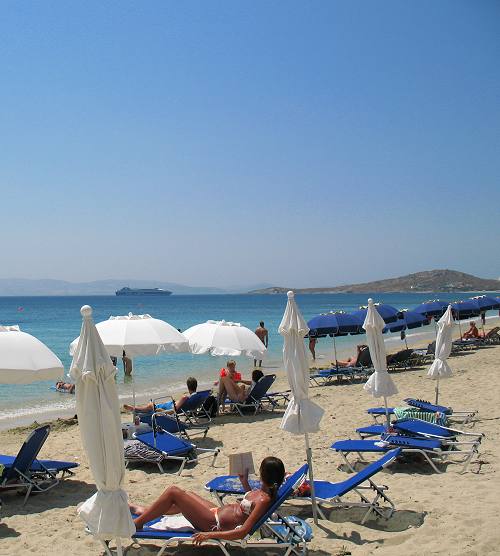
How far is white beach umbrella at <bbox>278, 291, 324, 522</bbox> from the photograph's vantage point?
197 inches

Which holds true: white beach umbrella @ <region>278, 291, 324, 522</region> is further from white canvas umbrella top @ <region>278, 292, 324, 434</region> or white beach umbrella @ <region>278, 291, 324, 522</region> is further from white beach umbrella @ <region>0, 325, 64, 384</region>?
white beach umbrella @ <region>0, 325, 64, 384</region>

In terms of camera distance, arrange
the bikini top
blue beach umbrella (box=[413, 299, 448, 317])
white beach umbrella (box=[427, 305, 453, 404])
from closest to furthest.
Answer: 1. the bikini top
2. white beach umbrella (box=[427, 305, 453, 404])
3. blue beach umbrella (box=[413, 299, 448, 317])

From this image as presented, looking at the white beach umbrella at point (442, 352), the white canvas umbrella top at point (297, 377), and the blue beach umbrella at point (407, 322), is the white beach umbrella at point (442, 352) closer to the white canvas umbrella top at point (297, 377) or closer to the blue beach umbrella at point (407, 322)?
the white canvas umbrella top at point (297, 377)

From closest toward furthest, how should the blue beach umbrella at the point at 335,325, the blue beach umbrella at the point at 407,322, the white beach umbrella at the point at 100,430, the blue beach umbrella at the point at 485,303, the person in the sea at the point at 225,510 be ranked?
the white beach umbrella at the point at 100,430, the person in the sea at the point at 225,510, the blue beach umbrella at the point at 335,325, the blue beach umbrella at the point at 407,322, the blue beach umbrella at the point at 485,303

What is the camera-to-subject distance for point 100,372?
12.1 feet

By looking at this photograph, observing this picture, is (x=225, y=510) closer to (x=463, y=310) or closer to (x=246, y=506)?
(x=246, y=506)

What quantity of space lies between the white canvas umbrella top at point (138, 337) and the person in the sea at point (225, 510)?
→ 3601mm

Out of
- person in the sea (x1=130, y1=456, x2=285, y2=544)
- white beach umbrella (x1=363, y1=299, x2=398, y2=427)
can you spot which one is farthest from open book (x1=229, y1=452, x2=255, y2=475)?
white beach umbrella (x1=363, y1=299, x2=398, y2=427)

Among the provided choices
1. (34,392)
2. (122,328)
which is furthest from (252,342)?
(34,392)

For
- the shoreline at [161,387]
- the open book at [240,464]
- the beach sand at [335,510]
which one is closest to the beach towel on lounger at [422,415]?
the beach sand at [335,510]

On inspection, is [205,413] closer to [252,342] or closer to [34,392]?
[252,342]

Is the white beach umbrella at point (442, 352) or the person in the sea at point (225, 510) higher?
the white beach umbrella at point (442, 352)

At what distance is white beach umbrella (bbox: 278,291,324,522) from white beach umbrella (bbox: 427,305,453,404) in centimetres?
413

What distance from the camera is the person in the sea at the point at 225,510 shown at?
162 inches
